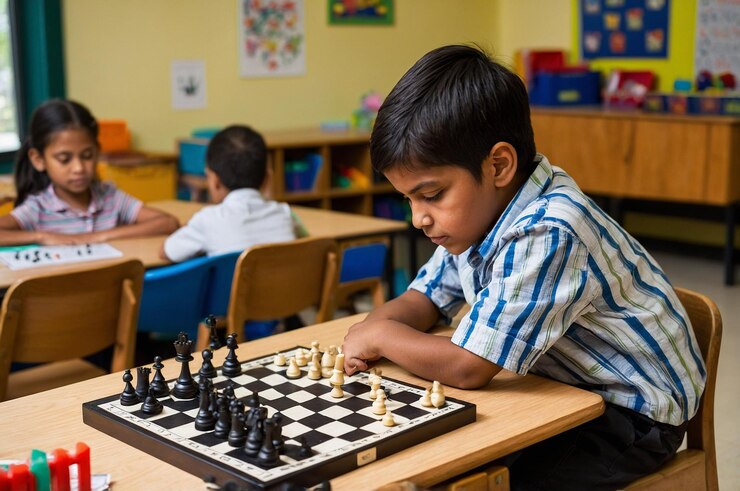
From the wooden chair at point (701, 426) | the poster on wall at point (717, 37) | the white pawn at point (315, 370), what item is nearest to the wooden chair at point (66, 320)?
the white pawn at point (315, 370)

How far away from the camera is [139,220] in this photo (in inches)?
145

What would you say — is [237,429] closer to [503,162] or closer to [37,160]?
[503,162]

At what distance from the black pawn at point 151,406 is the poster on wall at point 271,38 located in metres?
5.25

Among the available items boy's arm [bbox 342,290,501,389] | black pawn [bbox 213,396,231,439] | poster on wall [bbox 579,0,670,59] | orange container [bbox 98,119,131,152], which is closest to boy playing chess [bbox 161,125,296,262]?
boy's arm [bbox 342,290,501,389]

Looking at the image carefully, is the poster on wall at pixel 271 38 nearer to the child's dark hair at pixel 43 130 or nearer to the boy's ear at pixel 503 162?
the child's dark hair at pixel 43 130

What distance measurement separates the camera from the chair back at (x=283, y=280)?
2883 millimetres

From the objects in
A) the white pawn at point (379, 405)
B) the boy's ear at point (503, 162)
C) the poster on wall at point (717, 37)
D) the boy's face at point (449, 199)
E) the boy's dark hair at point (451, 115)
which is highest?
the poster on wall at point (717, 37)

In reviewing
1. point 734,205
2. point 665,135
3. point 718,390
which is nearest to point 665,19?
point 665,135

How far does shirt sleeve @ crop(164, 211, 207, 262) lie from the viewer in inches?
125

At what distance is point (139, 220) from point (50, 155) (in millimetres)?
410

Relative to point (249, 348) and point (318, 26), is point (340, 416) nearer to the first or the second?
point (249, 348)

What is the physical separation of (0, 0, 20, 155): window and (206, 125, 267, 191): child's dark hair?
2.58m

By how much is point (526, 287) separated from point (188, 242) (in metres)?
1.85

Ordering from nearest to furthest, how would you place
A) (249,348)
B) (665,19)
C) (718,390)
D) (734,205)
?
1. (249,348)
2. (718,390)
3. (734,205)
4. (665,19)
